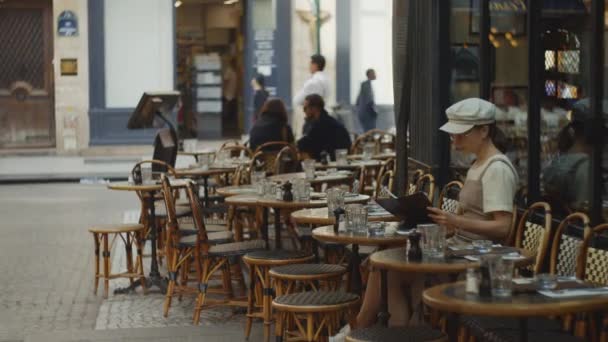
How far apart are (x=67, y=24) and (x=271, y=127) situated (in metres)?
12.7

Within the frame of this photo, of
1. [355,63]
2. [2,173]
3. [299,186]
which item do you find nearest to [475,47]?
[299,186]

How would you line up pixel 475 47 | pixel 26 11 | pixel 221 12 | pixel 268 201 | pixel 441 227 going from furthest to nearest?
pixel 221 12 → pixel 26 11 → pixel 475 47 → pixel 268 201 → pixel 441 227

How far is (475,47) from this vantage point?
10.6 m

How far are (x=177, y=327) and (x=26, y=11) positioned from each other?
18580 mm

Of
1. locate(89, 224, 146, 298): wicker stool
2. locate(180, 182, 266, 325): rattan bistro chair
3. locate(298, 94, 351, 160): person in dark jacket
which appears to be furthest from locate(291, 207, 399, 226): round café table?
locate(298, 94, 351, 160): person in dark jacket

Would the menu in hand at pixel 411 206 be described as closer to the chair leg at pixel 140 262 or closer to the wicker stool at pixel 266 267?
the wicker stool at pixel 266 267

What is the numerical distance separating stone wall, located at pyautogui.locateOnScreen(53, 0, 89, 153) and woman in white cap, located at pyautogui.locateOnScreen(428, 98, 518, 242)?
775 inches

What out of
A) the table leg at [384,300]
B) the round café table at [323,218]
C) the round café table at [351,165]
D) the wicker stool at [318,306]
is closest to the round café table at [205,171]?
the round café table at [351,165]

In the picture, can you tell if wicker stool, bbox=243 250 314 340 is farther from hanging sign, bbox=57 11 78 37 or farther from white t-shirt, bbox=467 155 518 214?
hanging sign, bbox=57 11 78 37

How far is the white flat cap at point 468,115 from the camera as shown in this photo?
7.11 meters

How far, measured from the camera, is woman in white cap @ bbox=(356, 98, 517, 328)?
6.94m

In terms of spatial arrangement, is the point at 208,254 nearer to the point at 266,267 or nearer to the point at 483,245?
the point at 266,267

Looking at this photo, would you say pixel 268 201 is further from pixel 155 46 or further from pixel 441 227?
pixel 155 46

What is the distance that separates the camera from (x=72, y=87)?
85.8 ft
